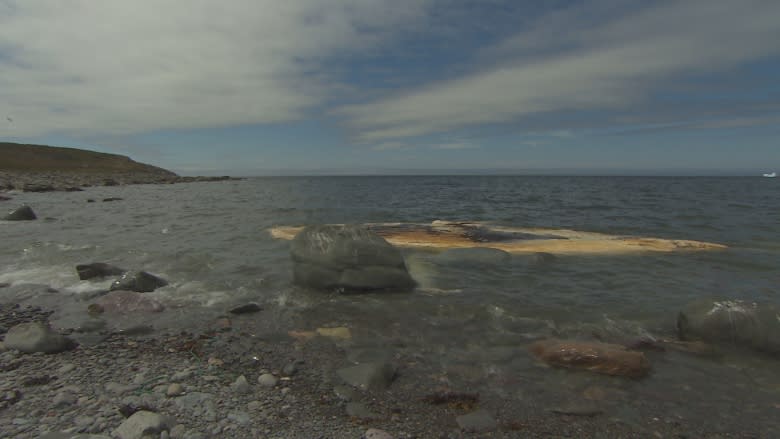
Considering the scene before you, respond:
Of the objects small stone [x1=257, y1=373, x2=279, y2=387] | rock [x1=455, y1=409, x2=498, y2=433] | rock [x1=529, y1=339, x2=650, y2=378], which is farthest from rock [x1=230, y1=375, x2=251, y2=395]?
rock [x1=529, y1=339, x2=650, y2=378]

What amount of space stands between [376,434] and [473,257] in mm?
9759

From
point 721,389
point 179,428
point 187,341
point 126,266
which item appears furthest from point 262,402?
point 126,266

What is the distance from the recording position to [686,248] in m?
15.6

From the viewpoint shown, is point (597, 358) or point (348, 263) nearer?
point (597, 358)

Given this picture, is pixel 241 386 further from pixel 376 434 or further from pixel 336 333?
pixel 336 333

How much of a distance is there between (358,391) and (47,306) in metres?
7.96

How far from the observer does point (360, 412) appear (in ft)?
15.8

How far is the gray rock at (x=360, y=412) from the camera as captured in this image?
473 cm

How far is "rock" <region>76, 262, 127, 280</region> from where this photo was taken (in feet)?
35.7

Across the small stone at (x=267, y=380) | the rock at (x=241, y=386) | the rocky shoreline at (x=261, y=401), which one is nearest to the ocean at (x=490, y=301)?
the rocky shoreline at (x=261, y=401)

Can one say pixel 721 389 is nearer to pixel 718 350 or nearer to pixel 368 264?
pixel 718 350

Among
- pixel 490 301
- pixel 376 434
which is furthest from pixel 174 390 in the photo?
pixel 490 301

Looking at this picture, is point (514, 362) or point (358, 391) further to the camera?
point (514, 362)

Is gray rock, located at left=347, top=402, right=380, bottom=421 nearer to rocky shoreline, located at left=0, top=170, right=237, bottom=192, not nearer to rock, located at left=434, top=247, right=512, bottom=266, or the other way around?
rock, located at left=434, top=247, right=512, bottom=266
